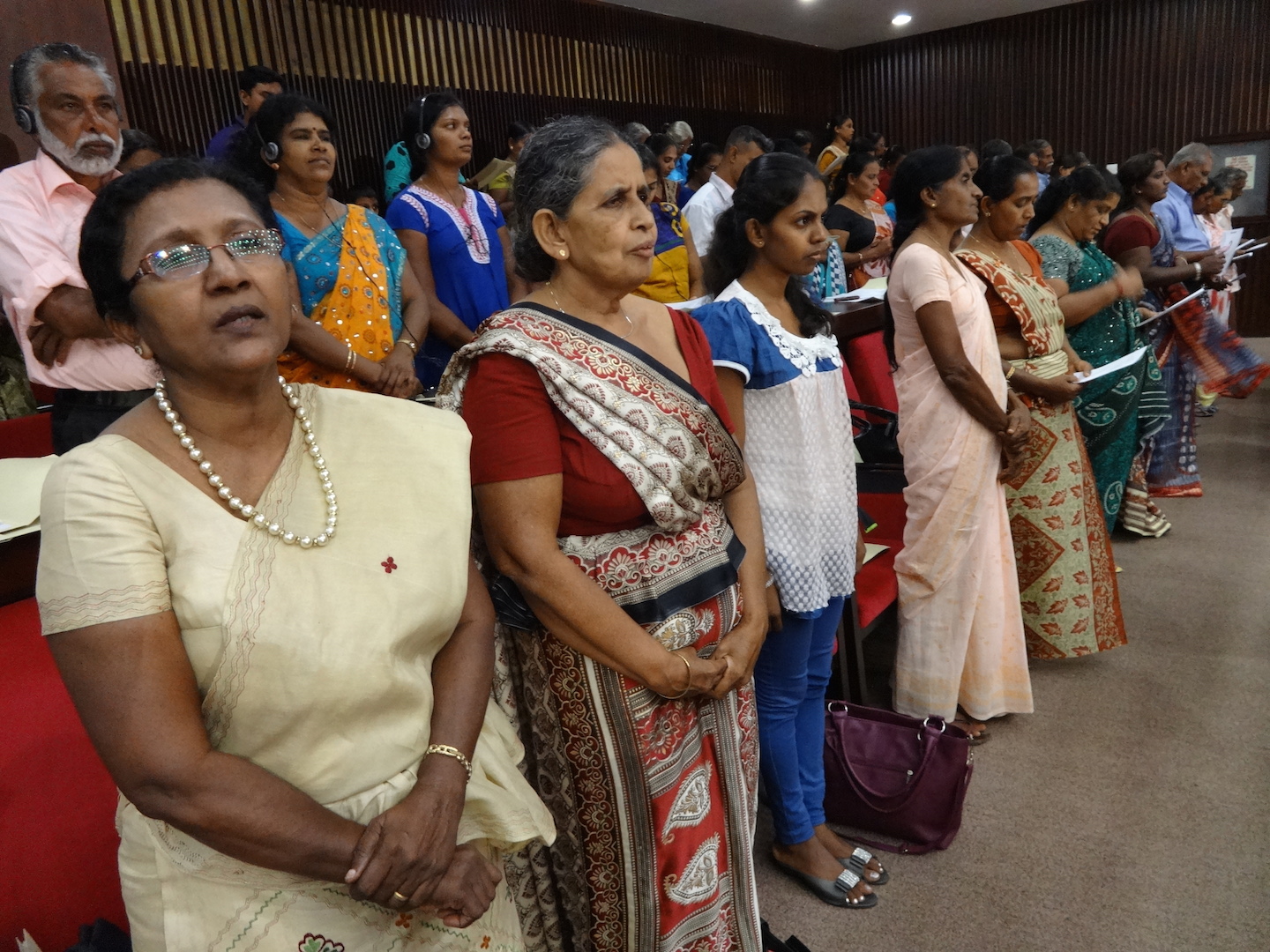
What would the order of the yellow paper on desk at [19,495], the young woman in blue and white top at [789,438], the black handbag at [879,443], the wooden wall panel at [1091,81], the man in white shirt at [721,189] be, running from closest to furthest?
1. the yellow paper on desk at [19,495]
2. the young woman in blue and white top at [789,438]
3. the black handbag at [879,443]
4. the man in white shirt at [721,189]
5. the wooden wall panel at [1091,81]

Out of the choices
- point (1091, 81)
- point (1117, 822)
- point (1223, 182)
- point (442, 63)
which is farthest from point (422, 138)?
point (1091, 81)

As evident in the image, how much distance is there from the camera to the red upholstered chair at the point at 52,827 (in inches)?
46.4

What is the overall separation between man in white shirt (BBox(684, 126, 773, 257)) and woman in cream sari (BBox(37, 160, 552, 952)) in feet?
11.4

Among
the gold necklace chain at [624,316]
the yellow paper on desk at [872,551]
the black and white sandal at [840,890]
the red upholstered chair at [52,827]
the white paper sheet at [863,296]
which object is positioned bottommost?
the black and white sandal at [840,890]

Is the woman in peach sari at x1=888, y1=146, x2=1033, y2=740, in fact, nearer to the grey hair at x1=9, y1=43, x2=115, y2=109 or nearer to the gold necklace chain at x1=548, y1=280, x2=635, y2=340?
the gold necklace chain at x1=548, y1=280, x2=635, y2=340

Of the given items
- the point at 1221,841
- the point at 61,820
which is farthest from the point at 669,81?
the point at 61,820

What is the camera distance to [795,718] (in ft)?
6.30

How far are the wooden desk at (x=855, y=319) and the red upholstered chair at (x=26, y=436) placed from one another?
2.27 m

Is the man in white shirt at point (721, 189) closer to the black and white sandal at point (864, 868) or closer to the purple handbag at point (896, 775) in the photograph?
the purple handbag at point (896, 775)

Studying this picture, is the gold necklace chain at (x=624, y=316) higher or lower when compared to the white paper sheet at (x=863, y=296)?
higher

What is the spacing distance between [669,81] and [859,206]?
3.87 m

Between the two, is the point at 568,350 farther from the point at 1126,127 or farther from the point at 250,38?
the point at 1126,127

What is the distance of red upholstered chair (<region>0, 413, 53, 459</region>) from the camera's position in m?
2.36

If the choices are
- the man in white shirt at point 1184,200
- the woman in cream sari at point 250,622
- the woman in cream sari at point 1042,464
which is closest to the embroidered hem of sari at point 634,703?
→ the woman in cream sari at point 250,622
